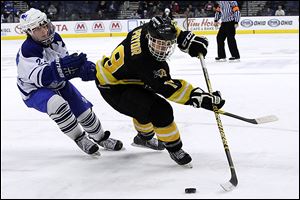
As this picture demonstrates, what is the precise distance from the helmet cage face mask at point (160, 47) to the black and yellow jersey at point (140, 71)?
0.04 meters

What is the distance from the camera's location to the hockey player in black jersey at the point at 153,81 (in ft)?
7.93

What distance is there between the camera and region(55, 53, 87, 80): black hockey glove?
8.97 ft

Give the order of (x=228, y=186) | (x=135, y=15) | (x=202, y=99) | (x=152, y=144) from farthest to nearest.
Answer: (x=135, y=15), (x=152, y=144), (x=202, y=99), (x=228, y=186)

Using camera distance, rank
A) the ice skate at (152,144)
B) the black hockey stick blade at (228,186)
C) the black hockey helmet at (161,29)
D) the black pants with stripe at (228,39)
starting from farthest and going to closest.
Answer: the black pants with stripe at (228,39) < the ice skate at (152,144) < the black hockey helmet at (161,29) < the black hockey stick blade at (228,186)

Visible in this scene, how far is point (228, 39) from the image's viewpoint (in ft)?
22.8

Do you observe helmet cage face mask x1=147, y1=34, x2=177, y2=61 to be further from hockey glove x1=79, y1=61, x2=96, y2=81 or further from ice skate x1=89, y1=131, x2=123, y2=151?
ice skate x1=89, y1=131, x2=123, y2=151

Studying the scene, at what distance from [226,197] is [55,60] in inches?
46.5

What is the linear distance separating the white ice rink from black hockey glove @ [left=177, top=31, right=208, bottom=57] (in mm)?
575

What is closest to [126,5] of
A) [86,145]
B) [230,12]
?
[230,12]

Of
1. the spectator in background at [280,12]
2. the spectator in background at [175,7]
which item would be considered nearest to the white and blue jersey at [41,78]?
the spectator in background at [280,12]

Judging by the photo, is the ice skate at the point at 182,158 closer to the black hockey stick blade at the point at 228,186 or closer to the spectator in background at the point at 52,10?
the black hockey stick blade at the point at 228,186

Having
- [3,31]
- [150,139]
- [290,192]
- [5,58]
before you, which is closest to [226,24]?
[5,58]

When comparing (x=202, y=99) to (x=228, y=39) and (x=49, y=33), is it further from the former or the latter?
(x=228, y=39)

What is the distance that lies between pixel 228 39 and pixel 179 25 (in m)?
4.56
